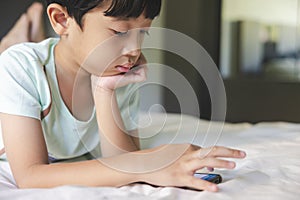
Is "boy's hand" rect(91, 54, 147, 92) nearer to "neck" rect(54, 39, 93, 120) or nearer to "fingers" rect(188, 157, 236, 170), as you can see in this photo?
"neck" rect(54, 39, 93, 120)

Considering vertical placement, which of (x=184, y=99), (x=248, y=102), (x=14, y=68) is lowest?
(x=248, y=102)

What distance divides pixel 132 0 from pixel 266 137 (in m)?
0.64

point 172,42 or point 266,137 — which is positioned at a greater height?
point 172,42

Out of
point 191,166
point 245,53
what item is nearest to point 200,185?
point 191,166

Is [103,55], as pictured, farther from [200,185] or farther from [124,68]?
[200,185]

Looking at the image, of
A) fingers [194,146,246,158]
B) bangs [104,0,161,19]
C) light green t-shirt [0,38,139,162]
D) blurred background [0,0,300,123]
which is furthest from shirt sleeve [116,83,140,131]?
blurred background [0,0,300,123]

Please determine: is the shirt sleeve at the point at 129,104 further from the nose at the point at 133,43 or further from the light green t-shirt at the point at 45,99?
the nose at the point at 133,43

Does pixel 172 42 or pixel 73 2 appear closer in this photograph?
pixel 73 2

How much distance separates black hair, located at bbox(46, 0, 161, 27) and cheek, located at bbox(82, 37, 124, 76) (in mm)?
52

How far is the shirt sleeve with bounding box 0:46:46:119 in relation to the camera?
0.73m

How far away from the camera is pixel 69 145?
0.93 m

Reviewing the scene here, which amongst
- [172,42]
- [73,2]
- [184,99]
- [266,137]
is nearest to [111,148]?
[184,99]

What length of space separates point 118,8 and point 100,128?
12.8 inches

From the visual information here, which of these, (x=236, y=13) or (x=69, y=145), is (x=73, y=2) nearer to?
(x=69, y=145)
